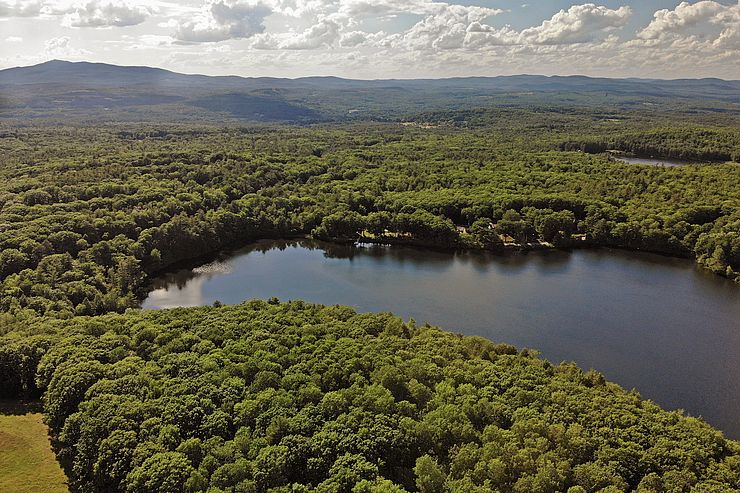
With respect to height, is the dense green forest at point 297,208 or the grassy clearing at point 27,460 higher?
the dense green forest at point 297,208

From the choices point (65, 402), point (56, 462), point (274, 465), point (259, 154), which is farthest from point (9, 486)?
point (259, 154)

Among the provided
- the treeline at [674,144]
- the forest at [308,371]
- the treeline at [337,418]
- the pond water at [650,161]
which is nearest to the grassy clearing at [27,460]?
the forest at [308,371]

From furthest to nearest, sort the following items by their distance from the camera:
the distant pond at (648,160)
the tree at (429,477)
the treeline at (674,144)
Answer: the distant pond at (648,160) < the treeline at (674,144) < the tree at (429,477)

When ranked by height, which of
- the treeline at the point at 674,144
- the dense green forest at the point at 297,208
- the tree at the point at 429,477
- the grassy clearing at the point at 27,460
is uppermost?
the treeline at the point at 674,144

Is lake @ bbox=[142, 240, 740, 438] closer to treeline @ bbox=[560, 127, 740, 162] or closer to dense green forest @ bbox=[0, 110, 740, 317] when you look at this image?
dense green forest @ bbox=[0, 110, 740, 317]

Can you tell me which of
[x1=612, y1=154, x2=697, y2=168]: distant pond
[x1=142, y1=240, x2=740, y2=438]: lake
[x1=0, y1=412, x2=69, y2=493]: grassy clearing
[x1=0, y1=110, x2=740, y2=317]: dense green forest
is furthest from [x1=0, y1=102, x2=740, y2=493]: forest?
[x1=612, y1=154, x2=697, y2=168]: distant pond

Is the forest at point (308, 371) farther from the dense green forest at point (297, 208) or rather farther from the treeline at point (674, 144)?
the treeline at point (674, 144)

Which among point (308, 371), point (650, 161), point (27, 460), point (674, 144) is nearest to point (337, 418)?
point (308, 371)
